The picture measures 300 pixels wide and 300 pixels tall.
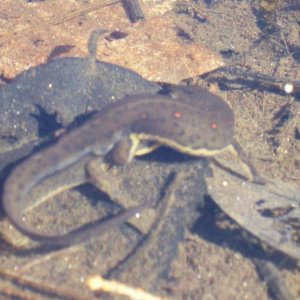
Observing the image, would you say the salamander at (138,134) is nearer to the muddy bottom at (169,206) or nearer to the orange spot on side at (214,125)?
the orange spot on side at (214,125)

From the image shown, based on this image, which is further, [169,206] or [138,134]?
[138,134]

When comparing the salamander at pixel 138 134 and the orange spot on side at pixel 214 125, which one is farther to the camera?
the orange spot on side at pixel 214 125

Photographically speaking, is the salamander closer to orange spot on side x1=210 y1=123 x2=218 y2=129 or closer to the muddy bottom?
orange spot on side x1=210 y1=123 x2=218 y2=129

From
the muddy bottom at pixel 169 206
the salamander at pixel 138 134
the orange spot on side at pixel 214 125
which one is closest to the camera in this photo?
the muddy bottom at pixel 169 206

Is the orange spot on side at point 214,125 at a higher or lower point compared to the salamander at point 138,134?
lower

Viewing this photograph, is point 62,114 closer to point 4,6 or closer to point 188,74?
point 188,74

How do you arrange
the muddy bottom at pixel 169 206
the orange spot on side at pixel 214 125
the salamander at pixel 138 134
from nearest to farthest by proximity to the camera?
the muddy bottom at pixel 169 206 < the salamander at pixel 138 134 < the orange spot on side at pixel 214 125

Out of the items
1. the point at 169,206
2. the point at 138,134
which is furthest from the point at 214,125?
the point at 169,206

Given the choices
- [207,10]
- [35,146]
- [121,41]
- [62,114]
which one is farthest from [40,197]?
[207,10]

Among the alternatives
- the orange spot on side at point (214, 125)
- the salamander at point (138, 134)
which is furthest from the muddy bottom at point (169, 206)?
the orange spot on side at point (214, 125)

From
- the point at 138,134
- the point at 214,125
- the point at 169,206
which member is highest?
the point at 138,134

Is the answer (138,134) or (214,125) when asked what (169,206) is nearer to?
(138,134)
